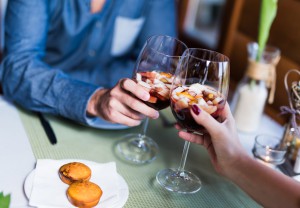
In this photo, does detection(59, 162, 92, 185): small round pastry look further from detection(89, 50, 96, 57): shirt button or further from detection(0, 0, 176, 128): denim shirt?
detection(89, 50, 96, 57): shirt button

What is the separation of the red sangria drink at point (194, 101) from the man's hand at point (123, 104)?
0.08 metres

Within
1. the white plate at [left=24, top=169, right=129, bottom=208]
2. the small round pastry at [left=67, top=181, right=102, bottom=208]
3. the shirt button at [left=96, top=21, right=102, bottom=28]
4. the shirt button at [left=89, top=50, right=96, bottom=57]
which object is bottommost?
the white plate at [left=24, top=169, right=129, bottom=208]

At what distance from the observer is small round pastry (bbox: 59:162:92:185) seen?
77 centimetres

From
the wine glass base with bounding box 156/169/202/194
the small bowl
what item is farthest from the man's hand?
the small bowl

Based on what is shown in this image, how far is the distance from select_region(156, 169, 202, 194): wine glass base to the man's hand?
14 centimetres

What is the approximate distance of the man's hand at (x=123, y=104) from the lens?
2.90 feet

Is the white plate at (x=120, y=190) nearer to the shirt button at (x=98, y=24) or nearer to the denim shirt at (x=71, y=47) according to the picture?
the denim shirt at (x=71, y=47)

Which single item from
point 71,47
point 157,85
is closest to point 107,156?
point 157,85

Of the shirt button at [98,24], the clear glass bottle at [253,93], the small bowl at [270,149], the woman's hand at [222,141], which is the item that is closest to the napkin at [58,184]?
the woman's hand at [222,141]

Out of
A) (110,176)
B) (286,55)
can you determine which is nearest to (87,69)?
(110,176)

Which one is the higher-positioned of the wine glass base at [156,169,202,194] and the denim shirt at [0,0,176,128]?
the denim shirt at [0,0,176,128]

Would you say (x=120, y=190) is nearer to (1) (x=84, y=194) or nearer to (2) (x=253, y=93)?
(1) (x=84, y=194)

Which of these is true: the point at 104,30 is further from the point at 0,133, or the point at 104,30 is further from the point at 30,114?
the point at 0,133

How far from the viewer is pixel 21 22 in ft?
3.82
